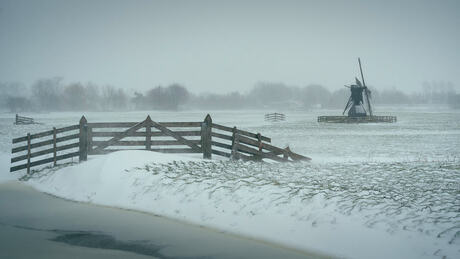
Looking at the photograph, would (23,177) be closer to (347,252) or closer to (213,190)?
(213,190)

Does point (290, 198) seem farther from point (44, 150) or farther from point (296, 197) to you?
point (44, 150)

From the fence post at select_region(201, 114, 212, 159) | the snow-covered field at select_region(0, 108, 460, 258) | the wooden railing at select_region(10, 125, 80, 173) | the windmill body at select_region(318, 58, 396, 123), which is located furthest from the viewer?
the windmill body at select_region(318, 58, 396, 123)

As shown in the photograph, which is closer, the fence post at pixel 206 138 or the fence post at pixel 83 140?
the fence post at pixel 83 140

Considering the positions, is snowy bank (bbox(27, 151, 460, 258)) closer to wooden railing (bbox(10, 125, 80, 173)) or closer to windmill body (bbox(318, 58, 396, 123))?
wooden railing (bbox(10, 125, 80, 173))

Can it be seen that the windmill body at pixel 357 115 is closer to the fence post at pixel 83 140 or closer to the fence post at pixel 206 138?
the fence post at pixel 206 138

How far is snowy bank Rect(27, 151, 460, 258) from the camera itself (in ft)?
19.7

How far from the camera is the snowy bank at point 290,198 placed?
19.7ft

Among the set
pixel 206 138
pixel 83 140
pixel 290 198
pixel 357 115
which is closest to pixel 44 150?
pixel 83 140

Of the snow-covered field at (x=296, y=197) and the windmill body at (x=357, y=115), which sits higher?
the windmill body at (x=357, y=115)

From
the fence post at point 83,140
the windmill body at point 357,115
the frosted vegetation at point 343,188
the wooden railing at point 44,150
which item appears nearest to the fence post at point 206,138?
the frosted vegetation at point 343,188

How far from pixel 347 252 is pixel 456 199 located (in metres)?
3.09

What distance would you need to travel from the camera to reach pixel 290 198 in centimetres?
773

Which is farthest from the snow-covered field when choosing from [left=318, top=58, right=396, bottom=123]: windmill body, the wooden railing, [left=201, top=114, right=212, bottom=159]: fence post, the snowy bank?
[left=318, top=58, right=396, bottom=123]: windmill body

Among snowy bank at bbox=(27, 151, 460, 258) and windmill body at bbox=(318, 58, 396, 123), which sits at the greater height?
windmill body at bbox=(318, 58, 396, 123)
